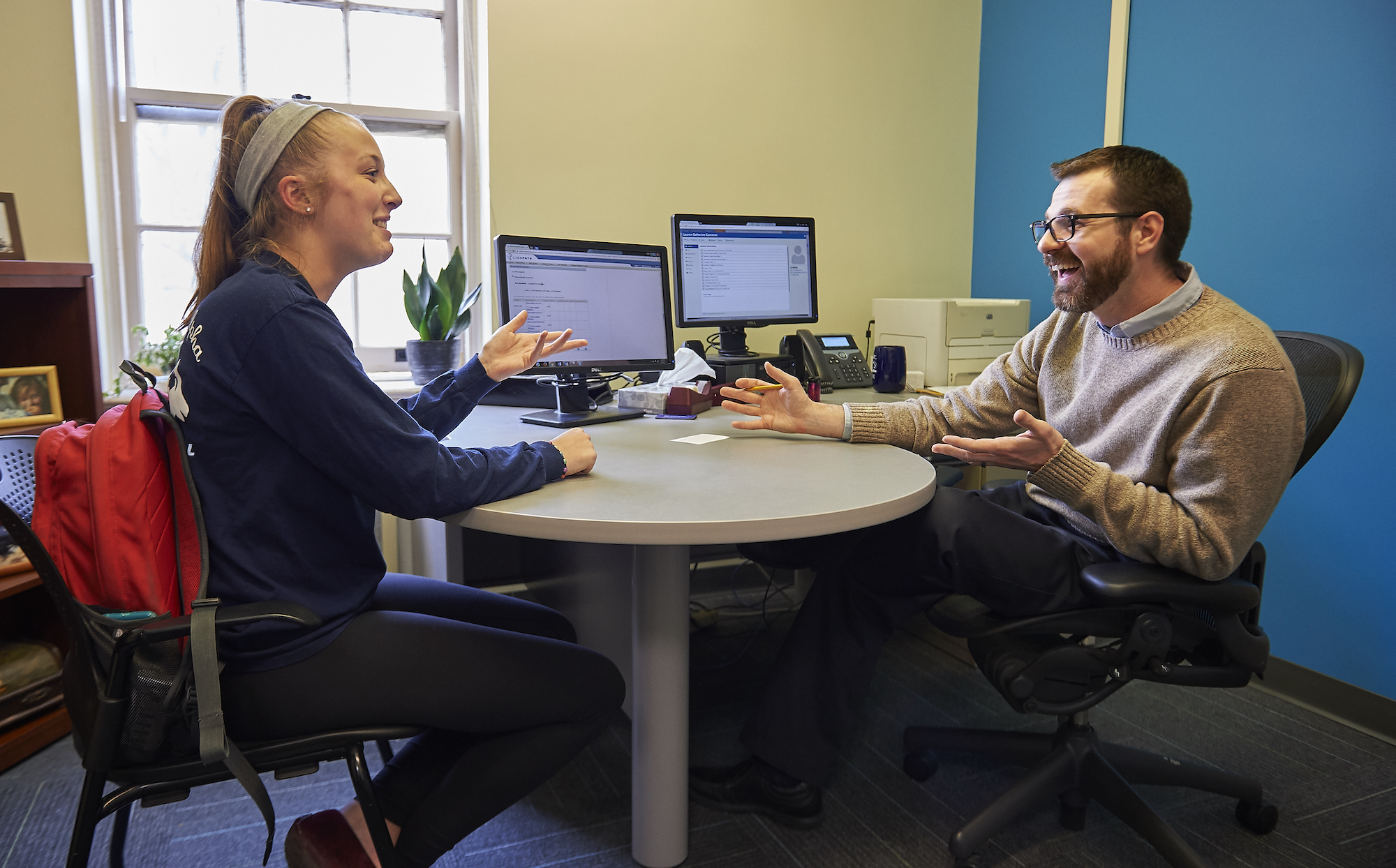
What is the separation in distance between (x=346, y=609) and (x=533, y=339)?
679 millimetres

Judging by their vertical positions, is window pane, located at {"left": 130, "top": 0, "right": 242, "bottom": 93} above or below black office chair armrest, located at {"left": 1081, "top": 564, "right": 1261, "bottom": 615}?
above

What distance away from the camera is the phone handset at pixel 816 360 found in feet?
8.90

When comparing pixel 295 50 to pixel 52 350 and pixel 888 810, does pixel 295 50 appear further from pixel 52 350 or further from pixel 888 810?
pixel 888 810

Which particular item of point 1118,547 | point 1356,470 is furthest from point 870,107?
point 1118,547

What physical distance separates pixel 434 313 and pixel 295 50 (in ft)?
3.30

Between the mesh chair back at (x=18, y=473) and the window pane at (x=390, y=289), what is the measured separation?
1829mm

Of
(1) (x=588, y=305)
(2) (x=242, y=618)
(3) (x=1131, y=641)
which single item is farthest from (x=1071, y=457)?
(2) (x=242, y=618)

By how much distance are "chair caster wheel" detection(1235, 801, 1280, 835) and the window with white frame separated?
271cm

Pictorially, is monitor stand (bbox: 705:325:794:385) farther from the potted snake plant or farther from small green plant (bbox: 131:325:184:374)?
small green plant (bbox: 131:325:184:374)

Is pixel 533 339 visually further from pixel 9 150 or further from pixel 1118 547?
pixel 9 150

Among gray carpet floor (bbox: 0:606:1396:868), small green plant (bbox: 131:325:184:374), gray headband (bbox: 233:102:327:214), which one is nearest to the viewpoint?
gray headband (bbox: 233:102:327:214)

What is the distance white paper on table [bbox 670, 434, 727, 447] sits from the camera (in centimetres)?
175

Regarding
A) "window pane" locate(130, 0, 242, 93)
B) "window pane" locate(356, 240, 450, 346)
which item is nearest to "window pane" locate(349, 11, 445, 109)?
"window pane" locate(130, 0, 242, 93)

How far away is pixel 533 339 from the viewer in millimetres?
1668
